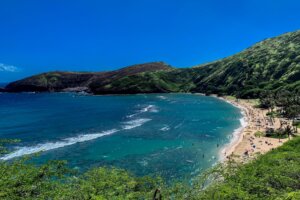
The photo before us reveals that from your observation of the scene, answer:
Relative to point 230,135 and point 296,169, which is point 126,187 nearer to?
point 296,169

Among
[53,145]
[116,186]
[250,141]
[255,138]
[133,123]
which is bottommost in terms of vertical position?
[53,145]

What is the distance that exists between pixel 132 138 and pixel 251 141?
3769 centimetres

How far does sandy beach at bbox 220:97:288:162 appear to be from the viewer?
76625 mm

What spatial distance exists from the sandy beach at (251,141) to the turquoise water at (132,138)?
3582 millimetres

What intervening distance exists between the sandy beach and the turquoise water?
3582 millimetres

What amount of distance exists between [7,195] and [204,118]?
11340cm

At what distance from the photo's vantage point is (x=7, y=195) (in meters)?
A: 24.0

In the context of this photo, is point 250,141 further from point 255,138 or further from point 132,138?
point 132,138

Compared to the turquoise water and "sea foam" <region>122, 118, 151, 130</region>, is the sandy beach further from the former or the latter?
"sea foam" <region>122, 118, 151, 130</region>

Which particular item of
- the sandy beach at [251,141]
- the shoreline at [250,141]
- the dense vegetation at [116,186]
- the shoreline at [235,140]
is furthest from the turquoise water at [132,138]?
the dense vegetation at [116,186]

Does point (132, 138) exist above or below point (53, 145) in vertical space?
above

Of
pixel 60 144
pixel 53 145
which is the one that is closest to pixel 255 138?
pixel 60 144

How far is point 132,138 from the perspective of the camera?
315ft

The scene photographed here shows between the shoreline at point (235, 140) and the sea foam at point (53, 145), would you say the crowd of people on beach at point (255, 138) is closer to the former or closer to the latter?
the shoreline at point (235, 140)
